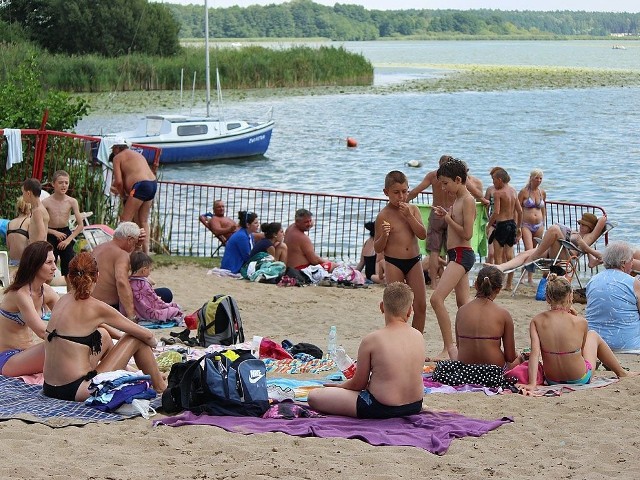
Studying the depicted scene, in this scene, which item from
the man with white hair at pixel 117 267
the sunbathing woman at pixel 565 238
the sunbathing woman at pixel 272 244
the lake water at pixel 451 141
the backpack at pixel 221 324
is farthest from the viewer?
the lake water at pixel 451 141

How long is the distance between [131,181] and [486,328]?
22.9ft

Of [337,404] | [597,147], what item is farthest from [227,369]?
[597,147]

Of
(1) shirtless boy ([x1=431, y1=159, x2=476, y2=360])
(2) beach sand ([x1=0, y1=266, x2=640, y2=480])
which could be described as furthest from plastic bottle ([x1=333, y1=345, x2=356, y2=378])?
(1) shirtless boy ([x1=431, y1=159, x2=476, y2=360])

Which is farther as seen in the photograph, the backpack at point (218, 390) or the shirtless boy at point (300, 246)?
the shirtless boy at point (300, 246)

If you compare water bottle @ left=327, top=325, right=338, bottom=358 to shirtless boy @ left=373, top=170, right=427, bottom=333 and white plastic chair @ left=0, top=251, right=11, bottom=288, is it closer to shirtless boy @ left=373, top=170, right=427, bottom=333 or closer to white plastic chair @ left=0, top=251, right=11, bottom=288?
shirtless boy @ left=373, top=170, right=427, bottom=333

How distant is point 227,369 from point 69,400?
44.5 inches

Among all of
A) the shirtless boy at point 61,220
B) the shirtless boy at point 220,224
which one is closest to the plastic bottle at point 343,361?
the shirtless boy at point 61,220

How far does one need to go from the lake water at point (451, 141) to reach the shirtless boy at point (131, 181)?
8332mm

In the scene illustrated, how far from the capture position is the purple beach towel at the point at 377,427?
6.43 metres

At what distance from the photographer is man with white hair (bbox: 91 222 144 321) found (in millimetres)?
9828

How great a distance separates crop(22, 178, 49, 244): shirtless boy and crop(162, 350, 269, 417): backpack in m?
4.96

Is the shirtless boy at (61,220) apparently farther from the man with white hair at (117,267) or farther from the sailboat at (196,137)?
the sailboat at (196,137)

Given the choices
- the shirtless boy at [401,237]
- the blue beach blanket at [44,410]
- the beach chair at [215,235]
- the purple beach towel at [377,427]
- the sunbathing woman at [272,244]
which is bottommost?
the beach chair at [215,235]

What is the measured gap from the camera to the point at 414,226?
9.13m
